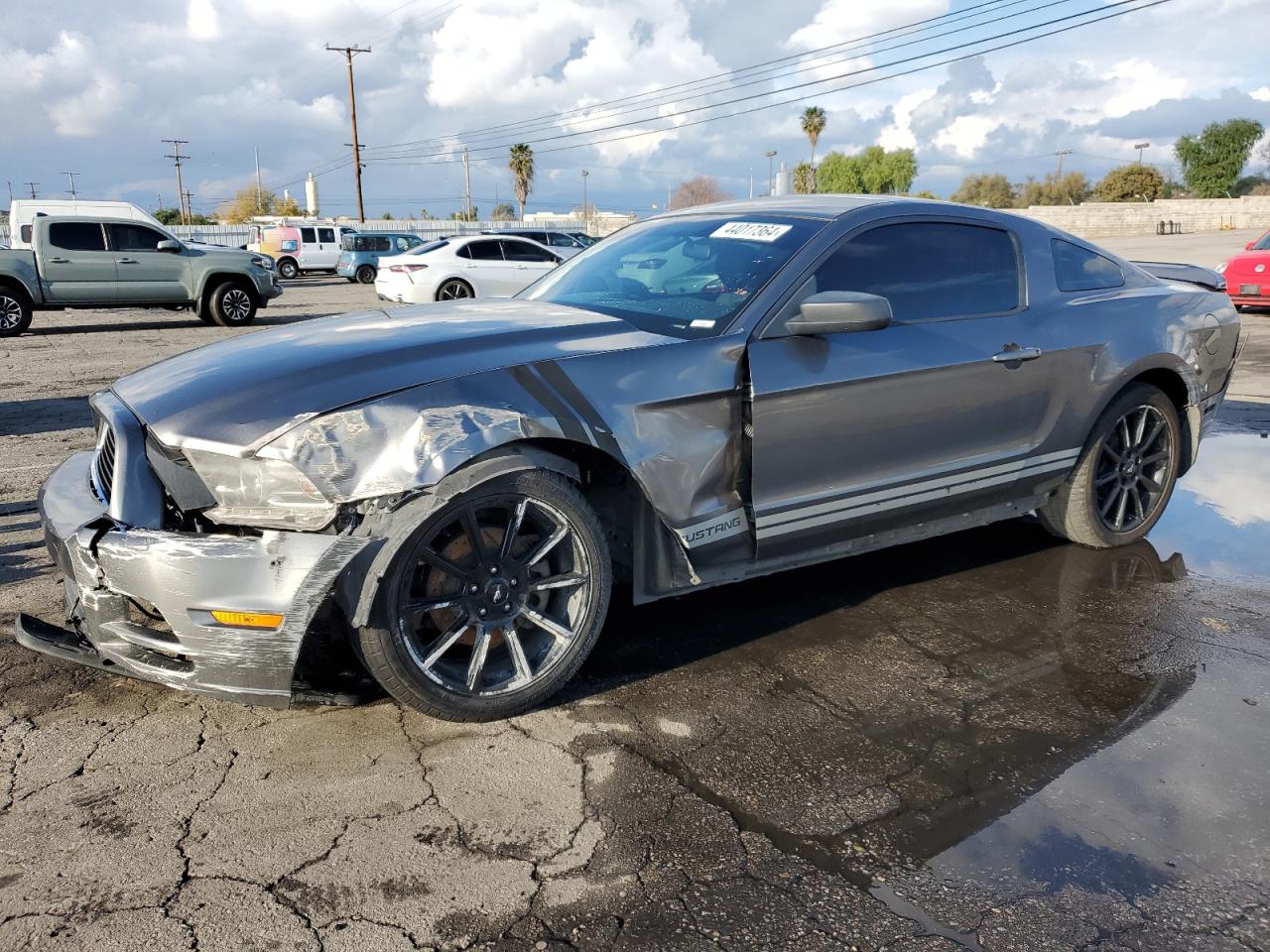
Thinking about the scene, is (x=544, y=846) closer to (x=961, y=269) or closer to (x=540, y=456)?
(x=540, y=456)

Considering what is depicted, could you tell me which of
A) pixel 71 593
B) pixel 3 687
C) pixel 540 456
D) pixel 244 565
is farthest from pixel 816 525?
pixel 3 687

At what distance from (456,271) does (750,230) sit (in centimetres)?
1382

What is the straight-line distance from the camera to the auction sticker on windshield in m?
3.90

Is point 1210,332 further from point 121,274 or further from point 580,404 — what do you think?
point 121,274

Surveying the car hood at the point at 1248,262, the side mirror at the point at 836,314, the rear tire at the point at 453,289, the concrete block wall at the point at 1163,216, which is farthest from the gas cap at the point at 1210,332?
the concrete block wall at the point at 1163,216

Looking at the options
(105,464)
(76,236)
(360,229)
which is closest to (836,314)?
(105,464)

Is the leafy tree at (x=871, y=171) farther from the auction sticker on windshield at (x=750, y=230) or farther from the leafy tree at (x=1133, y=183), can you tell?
the auction sticker on windshield at (x=750, y=230)

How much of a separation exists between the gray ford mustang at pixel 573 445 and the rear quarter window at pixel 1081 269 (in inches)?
1.0

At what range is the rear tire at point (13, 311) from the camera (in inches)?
604

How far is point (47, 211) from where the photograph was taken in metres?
28.4

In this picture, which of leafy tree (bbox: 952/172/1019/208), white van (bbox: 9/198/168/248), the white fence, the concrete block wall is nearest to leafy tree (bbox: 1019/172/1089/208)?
leafy tree (bbox: 952/172/1019/208)

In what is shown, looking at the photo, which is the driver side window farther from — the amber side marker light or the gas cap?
the amber side marker light

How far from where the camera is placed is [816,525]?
3.71m

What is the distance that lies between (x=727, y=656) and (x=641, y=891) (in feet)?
4.63
